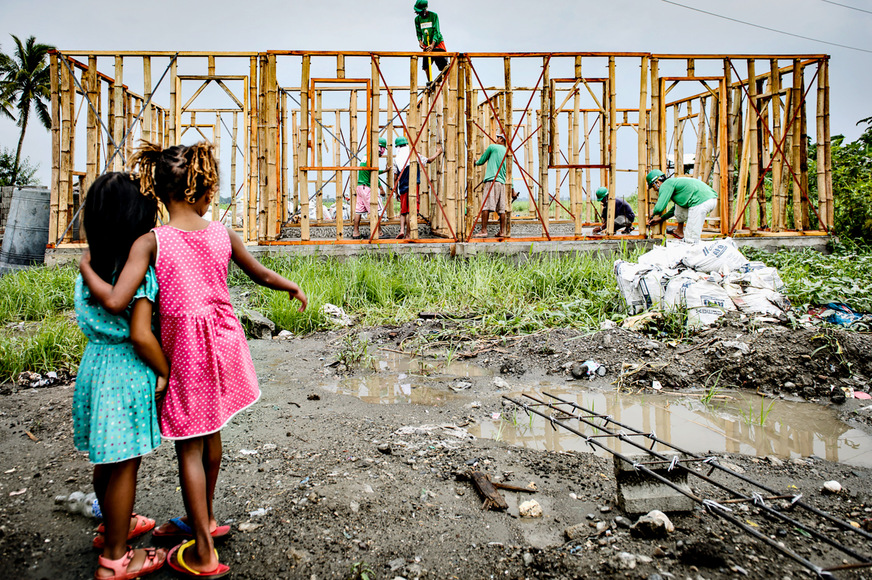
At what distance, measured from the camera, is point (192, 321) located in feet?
6.46

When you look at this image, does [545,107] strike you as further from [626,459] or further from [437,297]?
[626,459]

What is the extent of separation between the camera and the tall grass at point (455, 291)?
585 centimetres

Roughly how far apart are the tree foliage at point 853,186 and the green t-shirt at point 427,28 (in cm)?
703

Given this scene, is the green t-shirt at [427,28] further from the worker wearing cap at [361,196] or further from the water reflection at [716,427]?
the water reflection at [716,427]

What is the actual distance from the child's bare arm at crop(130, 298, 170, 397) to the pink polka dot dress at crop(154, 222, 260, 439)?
0.18ft

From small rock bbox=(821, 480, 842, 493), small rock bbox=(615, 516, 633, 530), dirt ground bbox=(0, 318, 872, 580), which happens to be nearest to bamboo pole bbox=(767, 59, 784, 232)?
dirt ground bbox=(0, 318, 872, 580)

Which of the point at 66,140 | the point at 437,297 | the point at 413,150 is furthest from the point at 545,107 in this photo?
the point at 66,140

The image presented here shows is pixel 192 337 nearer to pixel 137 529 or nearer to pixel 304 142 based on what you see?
pixel 137 529

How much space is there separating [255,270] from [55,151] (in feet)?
25.9

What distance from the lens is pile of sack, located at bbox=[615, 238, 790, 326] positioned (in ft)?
17.7

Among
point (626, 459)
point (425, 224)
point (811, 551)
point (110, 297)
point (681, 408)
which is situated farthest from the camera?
point (425, 224)

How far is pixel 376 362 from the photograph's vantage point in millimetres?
4789

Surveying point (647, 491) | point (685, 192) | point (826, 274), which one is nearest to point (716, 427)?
point (647, 491)

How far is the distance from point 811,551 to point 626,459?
26.1 inches
